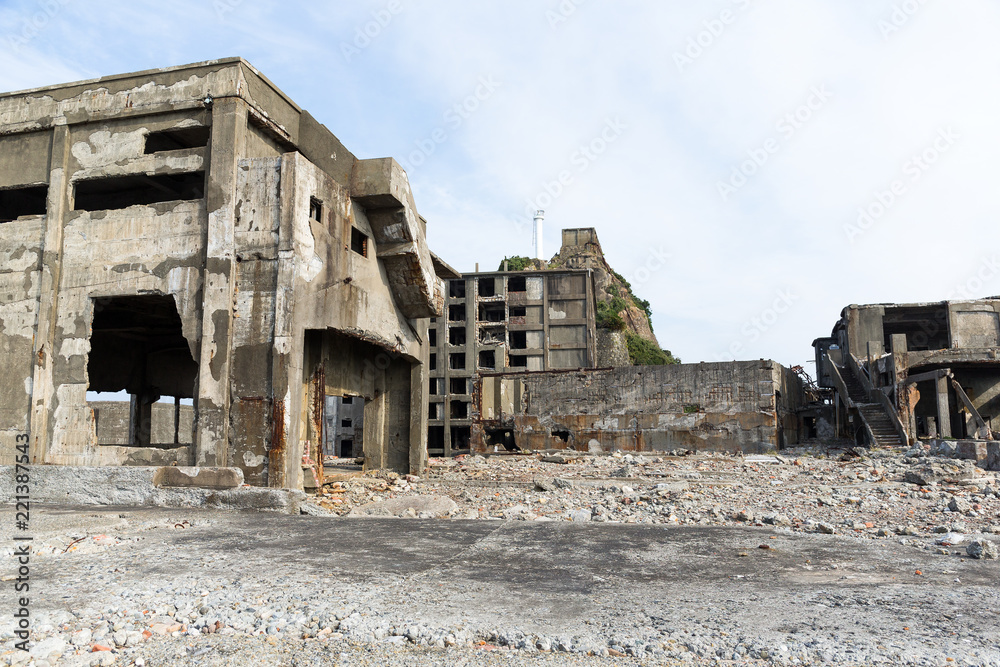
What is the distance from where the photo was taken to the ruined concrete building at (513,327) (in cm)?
4172

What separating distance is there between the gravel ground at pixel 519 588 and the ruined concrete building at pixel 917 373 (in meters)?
18.4

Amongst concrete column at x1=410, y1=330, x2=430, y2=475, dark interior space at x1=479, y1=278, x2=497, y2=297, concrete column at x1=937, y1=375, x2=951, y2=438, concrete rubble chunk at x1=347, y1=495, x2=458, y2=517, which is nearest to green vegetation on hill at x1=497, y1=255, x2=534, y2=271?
dark interior space at x1=479, y1=278, x2=497, y2=297

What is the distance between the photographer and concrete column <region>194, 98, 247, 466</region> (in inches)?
416

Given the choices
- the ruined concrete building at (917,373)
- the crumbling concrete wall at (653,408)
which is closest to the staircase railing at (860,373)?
the ruined concrete building at (917,373)

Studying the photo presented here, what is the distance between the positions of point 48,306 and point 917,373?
2862cm

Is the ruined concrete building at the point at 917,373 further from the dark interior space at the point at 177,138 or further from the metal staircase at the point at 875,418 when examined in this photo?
the dark interior space at the point at 177,138

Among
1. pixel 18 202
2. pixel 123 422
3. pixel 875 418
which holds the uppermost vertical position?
pixel 18 202

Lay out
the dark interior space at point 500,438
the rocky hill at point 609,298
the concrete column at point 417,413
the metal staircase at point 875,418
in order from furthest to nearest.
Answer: the rocky hill at point 609,298
the dark interior space at point 500,438
the metal staircase at point 875,418
the concrete column at point 417,413

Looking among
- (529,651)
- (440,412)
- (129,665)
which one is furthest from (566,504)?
(440,412)

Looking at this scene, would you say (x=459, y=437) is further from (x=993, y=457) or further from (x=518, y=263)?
(x=993, y=457)

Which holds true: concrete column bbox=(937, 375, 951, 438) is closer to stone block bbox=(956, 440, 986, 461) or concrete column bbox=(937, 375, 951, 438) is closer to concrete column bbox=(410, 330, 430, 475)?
stone block bbox=(956, 440, 986, 461)

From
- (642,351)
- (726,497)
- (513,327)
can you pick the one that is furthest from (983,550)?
(642,351)

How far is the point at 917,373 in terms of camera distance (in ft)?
88.4

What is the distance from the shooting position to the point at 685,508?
8859 millimetres
